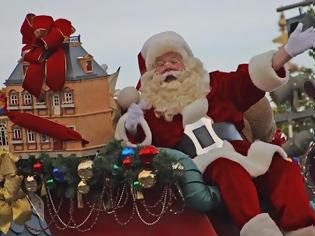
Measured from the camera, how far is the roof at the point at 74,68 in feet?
14.3

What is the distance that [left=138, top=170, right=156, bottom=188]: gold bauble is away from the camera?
396 centimetres

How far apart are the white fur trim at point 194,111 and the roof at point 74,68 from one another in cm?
51

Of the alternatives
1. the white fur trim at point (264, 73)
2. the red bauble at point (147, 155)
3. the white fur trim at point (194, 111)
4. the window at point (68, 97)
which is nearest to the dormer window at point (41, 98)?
the window at point (68, 97)

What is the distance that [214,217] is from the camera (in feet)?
14.3

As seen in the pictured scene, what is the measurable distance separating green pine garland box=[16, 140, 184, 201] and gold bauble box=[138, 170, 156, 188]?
40 mm

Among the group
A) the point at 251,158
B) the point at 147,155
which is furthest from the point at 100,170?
the point at 251,158

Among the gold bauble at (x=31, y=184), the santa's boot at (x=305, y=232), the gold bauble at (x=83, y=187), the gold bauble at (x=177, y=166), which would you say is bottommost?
the santa's boot at (x=305, y=232)

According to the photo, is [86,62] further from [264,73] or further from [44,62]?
[264,73]

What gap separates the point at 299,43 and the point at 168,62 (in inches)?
31.5

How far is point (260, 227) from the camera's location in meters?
4.09

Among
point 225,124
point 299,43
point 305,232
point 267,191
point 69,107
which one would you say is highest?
point 299,43

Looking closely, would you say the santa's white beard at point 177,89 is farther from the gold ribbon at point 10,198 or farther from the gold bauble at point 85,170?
the gold ribbon at point 10,198

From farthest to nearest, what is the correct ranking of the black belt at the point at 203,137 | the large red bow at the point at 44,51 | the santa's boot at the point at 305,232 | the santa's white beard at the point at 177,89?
the santa's white beard at the point at 177,89, the black belt at the point at 203,137, the large red bow at the point at 44,51, the santa's boot at the point at 305,232

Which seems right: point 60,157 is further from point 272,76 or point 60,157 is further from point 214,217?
point 272,76
